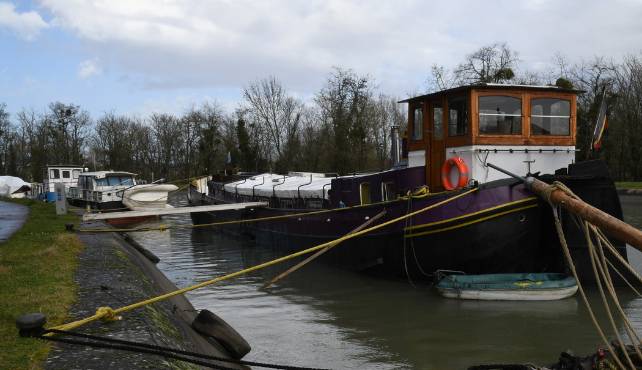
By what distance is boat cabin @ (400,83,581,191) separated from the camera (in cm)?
1152

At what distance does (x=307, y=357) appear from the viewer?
317 inches

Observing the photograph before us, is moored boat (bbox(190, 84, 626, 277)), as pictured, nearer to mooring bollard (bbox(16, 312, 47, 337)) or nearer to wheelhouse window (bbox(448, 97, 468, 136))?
wheelhouse window (bbox(448, 97, 468, 136))

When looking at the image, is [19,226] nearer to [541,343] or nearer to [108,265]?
[108,265]

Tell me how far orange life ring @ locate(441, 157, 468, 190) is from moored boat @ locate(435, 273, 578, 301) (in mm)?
1782

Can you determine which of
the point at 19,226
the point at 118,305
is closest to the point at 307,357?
the point at 118,305

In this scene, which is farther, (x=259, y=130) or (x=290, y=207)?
(x=259, y=130)

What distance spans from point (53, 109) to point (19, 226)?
51.8 meters

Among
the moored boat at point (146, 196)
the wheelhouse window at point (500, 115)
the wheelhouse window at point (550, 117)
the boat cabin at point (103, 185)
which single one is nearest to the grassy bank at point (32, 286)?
the wheelhouse window at point (500, 115)

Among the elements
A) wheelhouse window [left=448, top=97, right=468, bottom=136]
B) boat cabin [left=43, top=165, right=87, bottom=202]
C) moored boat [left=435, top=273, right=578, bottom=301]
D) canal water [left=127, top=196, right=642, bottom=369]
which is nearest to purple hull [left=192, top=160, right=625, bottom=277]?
moored boat [left=435, top=273, right=578, bottom=301]

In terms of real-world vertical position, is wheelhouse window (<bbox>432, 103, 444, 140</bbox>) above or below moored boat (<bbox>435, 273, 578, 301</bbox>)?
above

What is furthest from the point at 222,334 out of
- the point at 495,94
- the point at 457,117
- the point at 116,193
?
the point at 116,193

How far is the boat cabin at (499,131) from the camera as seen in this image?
1152 cm

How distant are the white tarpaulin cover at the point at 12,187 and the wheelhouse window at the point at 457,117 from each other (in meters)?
46.6

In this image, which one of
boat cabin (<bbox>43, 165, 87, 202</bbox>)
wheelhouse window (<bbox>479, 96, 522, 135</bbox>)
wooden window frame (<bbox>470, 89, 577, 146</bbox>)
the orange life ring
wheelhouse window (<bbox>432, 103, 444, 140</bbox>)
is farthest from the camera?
boat cabin (<bbox>43, 165, 87, 202</bbox>)
